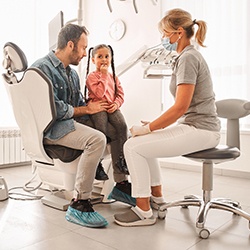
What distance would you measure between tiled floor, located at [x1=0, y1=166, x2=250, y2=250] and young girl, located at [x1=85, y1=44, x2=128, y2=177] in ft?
1.45

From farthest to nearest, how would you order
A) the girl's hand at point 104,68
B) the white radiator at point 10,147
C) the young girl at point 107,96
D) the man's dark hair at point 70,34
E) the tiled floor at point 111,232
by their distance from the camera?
the white radiator at point 10,147 < the girl's hand at point 104,68 < the young girl at point 107,96 < the man's dark hair at point 70,34 < the tiled floor at point 111,232

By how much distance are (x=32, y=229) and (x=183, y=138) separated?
104cm

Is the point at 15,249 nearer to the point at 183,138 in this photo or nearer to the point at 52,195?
the point at 52,195

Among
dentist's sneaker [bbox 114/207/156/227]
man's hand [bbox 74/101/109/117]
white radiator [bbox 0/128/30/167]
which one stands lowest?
dentist's sneaker [bbox 114/207/156/227]

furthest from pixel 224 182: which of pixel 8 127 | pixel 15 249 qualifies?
pixel 8 127

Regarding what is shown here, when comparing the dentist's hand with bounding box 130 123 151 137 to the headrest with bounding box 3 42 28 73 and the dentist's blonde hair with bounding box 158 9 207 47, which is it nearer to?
the dentist's blonde hair with bounding box 158 9 207 47

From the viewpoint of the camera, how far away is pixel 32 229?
1.86m

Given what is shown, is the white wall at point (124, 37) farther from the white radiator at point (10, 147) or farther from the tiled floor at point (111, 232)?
the tiled floor at point (111, 232)

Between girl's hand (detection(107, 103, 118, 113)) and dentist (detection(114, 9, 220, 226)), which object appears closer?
dentist (detection(114, 9, 220, 226))

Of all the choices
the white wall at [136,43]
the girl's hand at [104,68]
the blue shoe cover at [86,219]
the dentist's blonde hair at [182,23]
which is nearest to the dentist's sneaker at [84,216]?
the blue shoe cover at [86,219]

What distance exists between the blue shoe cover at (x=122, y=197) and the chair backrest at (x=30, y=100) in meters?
0.51

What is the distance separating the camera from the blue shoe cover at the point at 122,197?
224 centimetres

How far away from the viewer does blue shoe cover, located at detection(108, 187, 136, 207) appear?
2242 mm

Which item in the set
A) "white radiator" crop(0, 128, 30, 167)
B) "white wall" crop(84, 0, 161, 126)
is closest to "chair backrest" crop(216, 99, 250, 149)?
"white wall" crop(84, 0, 161, 126)
